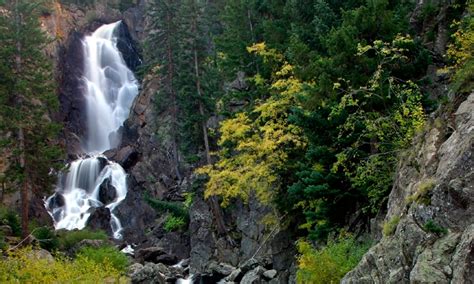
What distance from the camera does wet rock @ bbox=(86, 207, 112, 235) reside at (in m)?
35.7

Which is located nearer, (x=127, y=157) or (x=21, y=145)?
(x=21, y=145)

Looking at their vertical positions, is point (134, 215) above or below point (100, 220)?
below

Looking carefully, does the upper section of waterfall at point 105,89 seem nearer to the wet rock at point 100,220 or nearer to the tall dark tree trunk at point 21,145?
the wet rock at point 100,220

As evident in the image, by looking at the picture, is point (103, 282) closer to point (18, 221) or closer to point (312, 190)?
point (312, 190)

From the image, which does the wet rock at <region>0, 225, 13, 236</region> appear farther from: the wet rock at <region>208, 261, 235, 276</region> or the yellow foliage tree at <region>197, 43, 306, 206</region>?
the yellow foliage tree at <region>197, 43, 306, 206</region>

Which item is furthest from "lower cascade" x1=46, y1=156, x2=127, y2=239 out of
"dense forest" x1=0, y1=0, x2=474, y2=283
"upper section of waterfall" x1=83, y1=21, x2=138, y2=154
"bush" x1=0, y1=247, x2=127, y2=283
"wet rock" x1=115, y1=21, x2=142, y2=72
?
"bush" x1=0, y1=247, x2=127, y2=283

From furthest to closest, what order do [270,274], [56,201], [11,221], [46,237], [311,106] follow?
1. [56,201]
2. [11,221]
3. [46,237]
4. [270,274]
5. [311,106]

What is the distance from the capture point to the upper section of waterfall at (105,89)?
4759cm

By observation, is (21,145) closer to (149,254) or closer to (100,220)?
(149,254)

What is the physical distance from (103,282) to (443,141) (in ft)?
38.1

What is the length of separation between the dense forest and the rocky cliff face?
0.78 meters

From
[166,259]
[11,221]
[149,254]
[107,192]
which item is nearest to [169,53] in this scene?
[107,192]

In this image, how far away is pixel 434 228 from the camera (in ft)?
29.6

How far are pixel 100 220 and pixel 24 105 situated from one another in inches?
472
